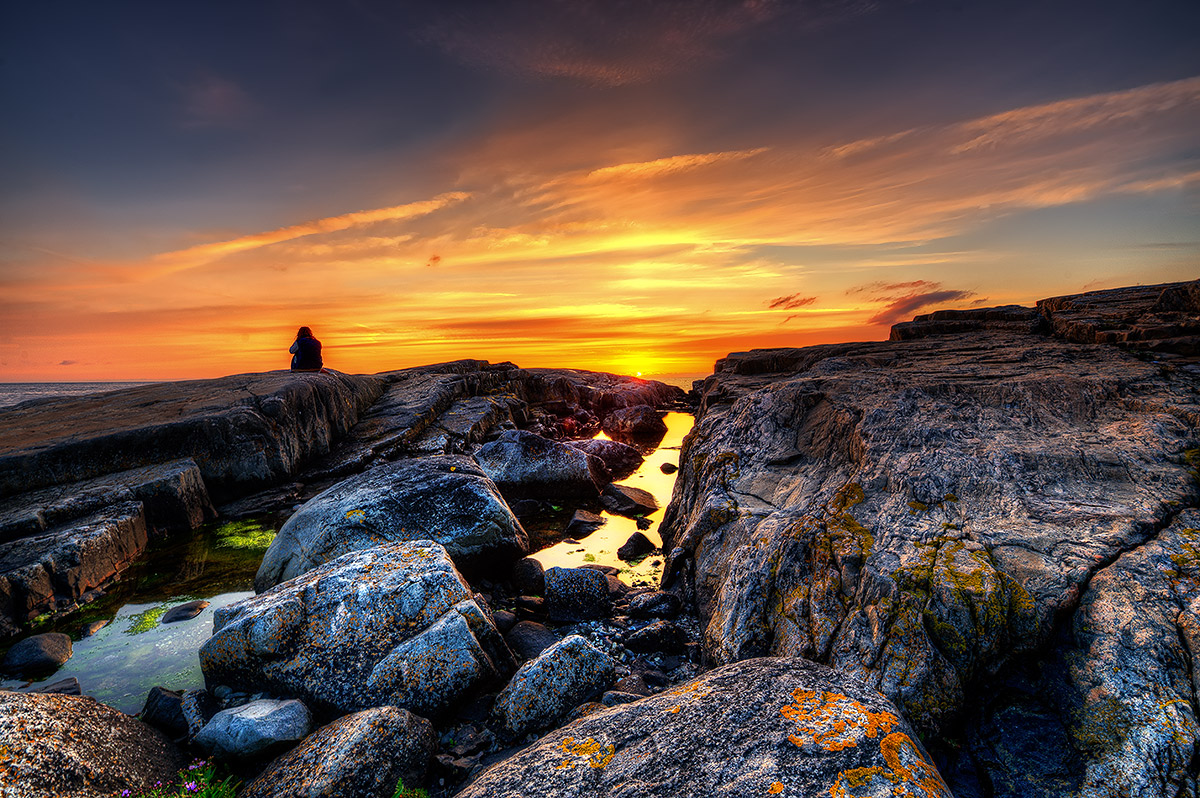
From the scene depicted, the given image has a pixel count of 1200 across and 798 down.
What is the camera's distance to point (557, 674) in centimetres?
645

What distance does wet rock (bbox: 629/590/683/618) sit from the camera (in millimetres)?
9297

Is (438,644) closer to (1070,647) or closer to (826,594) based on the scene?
(826,594)

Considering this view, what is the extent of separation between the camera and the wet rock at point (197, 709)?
6484mm

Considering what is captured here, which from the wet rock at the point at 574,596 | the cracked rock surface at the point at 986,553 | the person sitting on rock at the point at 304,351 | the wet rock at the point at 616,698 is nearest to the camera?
the cracked rock surface at the point at 986,553

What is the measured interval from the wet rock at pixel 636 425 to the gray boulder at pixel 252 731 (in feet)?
95.8

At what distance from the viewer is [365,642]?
22.4 ft

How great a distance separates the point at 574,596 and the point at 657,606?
163 cm

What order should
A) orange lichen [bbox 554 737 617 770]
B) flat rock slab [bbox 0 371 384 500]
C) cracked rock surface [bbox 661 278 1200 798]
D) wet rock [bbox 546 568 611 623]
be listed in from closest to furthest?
orange lichen [bbox 554 737 617 770] < cracked rock surface [bbox 661 278 1200 798] < wet rock [bbox 546 568 611 623] < flat rock slab [bbox 0 371 384 500]

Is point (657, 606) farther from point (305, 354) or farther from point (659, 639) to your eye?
point (305, 354)

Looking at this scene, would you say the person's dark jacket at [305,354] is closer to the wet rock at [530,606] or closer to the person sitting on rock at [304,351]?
the person sitting on rock at [304,351]

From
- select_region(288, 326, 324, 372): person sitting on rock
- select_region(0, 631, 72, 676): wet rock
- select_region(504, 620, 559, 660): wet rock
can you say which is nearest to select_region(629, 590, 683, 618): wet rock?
select_region(504, 620, 559, 660): wet rock

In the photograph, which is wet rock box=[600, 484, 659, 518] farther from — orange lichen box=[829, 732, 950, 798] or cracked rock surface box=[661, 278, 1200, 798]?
orange lichen box=[829, 732, 950, 798]

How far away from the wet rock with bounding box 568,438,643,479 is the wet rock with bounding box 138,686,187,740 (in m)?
16.7

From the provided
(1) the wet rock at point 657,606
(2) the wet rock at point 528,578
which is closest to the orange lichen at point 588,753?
(1) the wet rock at point 657,606
